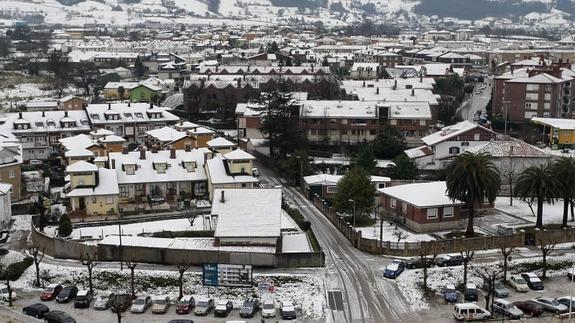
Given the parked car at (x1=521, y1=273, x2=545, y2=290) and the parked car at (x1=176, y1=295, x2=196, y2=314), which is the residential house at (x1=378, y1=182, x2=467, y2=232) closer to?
the parked car at (x1=521, y1=273, x2=545, y2=290)

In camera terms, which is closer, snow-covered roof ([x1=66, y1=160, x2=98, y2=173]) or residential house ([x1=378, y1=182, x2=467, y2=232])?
residential house ([x1=378, y1=182, x2=467, y2=232])

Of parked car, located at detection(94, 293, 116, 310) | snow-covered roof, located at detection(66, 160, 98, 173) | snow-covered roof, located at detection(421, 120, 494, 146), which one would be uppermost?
snow-covered roof, located at detection(421, 120, 494, 146)

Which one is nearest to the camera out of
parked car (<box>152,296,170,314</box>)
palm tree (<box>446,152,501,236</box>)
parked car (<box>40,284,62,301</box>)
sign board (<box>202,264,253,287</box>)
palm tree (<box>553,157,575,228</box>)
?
parked car (<box>152,296,170,314</box>)

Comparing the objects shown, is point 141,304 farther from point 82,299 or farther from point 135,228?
point 135,228

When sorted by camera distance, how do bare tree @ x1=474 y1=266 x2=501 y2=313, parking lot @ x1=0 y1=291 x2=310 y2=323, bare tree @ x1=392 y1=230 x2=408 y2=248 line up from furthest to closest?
1. bare tree @ x1=392 y1=230 x2=408 y2=248
2. bare tree @ x1=474 y1=266 x2=501 y2=313
3. parking lot @ x1=0 y1=291 x2=310 y2=323

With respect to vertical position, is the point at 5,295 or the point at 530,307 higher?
the point at 530,307

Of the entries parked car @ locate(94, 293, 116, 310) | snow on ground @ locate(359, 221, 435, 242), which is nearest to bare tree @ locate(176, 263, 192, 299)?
parked car @ locate(94, 293, 116, 310)

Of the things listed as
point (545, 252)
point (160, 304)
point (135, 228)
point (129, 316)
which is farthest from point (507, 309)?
point (135, 228)

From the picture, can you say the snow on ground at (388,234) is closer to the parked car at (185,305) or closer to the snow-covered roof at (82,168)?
the parked car at (185,305)
